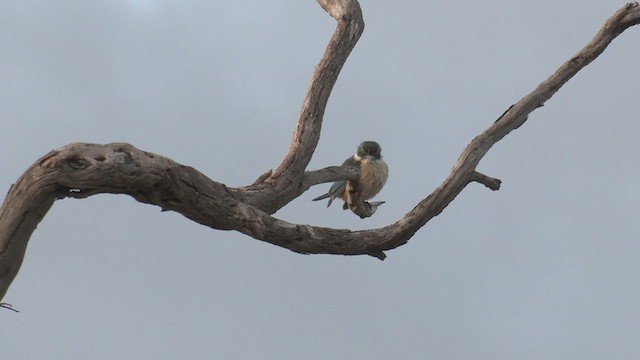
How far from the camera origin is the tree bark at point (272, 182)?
19.9ft

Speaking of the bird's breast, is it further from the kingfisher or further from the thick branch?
the thick branch

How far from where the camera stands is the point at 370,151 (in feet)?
38.9

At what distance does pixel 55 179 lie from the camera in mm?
5977

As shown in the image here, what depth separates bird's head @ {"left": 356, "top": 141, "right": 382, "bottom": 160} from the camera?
1184 cm

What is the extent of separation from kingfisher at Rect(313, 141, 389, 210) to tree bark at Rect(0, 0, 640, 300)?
30 cm

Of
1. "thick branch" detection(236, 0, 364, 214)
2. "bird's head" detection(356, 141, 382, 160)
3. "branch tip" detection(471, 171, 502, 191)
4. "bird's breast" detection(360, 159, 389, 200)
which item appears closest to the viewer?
"thick branch" detection(236, 0, 364, 214)

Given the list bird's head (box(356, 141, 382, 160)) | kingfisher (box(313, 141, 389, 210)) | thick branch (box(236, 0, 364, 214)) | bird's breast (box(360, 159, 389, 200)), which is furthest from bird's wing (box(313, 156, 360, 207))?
thick branch (box(236, 0, 364, 214))

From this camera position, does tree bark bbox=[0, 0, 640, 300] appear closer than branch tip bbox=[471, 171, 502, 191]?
Yes

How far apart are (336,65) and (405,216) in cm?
178

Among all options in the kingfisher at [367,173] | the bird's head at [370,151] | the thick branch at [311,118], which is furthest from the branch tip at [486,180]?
the bird's head at [370,151]

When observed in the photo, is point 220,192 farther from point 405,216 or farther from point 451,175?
point 451,175

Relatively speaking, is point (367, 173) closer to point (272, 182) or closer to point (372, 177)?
point (372, 177)

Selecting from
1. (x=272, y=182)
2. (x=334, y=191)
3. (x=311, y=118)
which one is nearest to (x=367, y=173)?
(x=334, y=191)

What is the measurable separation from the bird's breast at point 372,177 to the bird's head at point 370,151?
0.12 meters
